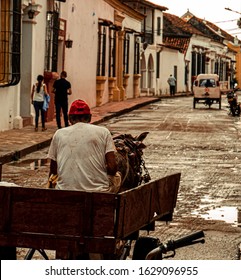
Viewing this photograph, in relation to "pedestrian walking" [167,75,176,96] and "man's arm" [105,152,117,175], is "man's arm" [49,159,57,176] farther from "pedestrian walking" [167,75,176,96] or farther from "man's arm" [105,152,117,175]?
"pedestrian walking" [167,75,176,96]

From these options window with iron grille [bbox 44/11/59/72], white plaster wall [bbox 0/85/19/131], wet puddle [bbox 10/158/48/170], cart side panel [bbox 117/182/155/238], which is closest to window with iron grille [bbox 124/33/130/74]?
window with iron grille [bbox 44/11/59/72]

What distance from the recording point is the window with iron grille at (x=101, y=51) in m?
40.4

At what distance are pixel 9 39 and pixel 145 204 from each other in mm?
16794

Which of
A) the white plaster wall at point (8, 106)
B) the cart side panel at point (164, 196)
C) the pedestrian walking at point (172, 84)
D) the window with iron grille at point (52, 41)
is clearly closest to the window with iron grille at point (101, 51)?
the window with iron grille at point (52, 41)

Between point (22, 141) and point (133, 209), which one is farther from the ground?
point (133, 209)

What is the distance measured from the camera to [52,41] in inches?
1148

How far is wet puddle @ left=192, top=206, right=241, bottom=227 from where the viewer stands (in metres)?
12.2

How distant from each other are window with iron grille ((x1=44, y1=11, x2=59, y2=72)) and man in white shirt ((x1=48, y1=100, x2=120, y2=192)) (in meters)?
20.9

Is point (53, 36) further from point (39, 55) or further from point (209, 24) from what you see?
point (209, 24)

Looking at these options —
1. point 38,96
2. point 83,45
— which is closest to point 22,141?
point 38,96

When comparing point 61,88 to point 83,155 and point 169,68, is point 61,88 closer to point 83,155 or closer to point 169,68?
point 83,155

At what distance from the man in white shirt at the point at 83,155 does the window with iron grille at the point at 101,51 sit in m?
32.5

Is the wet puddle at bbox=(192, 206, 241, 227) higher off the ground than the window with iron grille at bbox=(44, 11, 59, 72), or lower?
lower

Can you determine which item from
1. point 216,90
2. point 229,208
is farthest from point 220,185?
point 216,90
